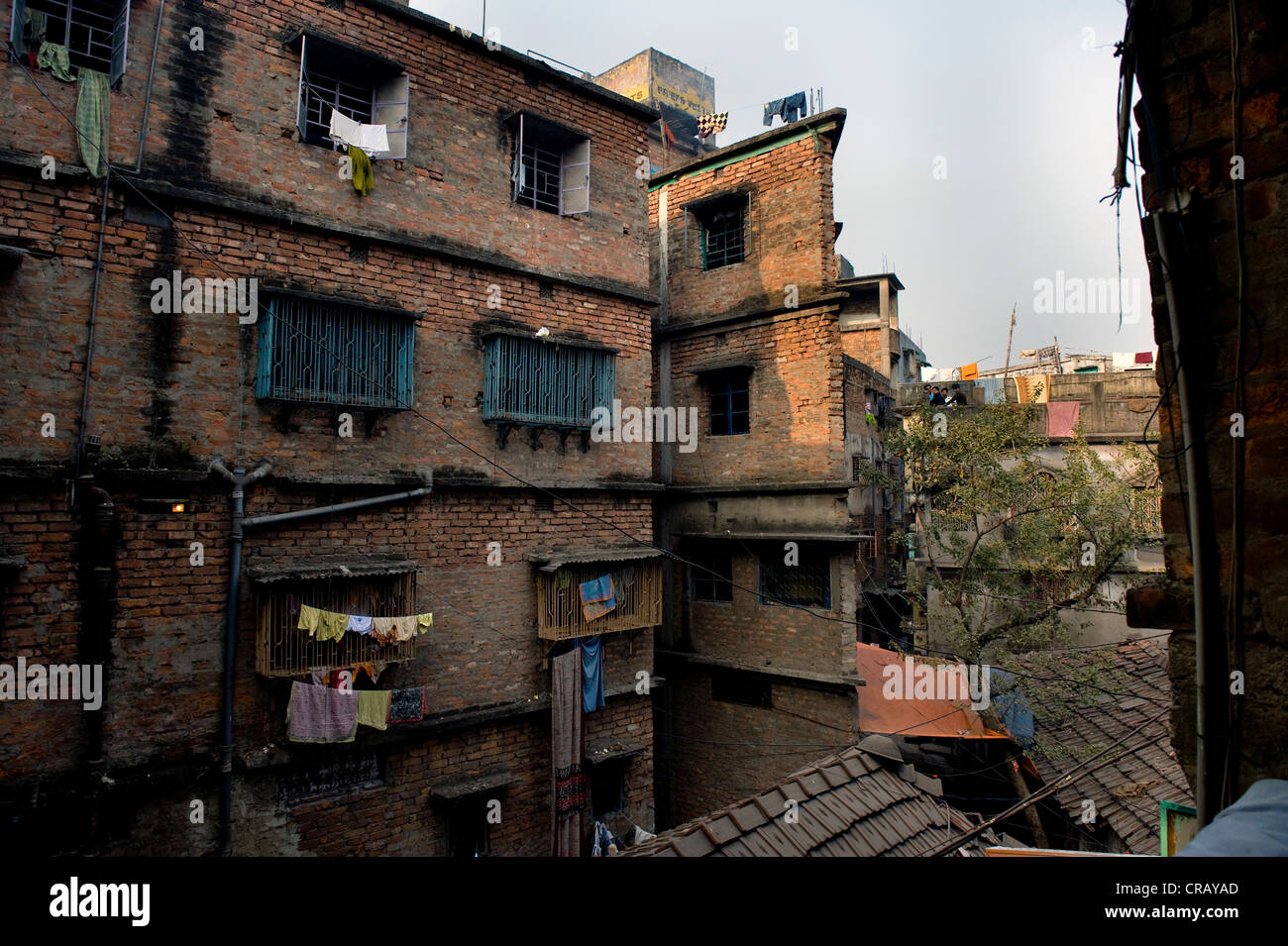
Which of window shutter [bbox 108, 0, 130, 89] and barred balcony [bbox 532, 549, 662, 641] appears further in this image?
barred balcony [bbox 532, 549, 662, 641]

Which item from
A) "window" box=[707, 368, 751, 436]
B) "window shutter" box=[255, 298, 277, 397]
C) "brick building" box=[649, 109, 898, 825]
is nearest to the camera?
"window shutter" box=[255, 298, 277, 397]

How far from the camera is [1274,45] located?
8.75ft

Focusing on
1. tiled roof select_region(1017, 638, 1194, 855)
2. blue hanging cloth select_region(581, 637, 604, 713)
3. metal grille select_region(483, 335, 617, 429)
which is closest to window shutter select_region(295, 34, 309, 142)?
metal grille select_region(483, 335, 617, 429)

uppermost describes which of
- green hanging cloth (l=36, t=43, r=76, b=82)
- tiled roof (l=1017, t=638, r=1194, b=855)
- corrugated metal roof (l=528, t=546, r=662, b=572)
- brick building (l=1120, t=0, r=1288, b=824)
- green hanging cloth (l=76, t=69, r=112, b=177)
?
green hanging cloth (l=36, t=43, r=76, b=82)

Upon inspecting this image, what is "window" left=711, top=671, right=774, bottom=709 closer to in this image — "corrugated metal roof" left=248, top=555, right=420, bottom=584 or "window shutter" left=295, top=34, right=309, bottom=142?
"corrugated metal roof" left=248, top=555, right=420, bottom=584

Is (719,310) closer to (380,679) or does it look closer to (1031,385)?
(380,679)

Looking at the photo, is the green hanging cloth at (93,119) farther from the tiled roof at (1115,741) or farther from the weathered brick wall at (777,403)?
the tiled roof at (1115,741)

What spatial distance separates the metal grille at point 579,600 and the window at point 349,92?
6.49 m

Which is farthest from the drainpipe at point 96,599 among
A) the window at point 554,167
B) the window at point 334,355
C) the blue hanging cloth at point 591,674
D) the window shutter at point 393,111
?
the window at point 554,167

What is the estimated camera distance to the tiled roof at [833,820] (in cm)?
630

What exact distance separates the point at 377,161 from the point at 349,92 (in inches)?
45.8

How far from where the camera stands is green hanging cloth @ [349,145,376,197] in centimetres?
844

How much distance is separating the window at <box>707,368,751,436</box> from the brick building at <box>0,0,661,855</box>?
3.10 m

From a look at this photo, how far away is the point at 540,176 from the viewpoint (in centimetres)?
1071
